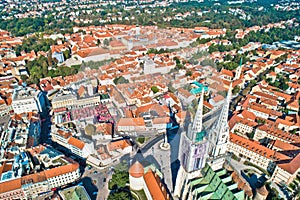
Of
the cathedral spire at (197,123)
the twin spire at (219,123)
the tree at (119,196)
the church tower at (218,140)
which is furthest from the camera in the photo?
the tree at (119,196)

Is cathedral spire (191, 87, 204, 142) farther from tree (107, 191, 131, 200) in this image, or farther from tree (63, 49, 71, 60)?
tree (63, 49, 71, 60)

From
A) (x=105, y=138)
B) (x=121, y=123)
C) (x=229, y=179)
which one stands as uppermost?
(x=121, y=123)

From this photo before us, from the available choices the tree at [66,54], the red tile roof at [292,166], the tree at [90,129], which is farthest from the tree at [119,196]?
the tree at [66,54]

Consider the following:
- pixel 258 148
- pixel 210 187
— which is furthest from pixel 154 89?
pixel 258 148

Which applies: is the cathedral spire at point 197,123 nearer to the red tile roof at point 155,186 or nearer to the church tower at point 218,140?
the church tower at point 218,140

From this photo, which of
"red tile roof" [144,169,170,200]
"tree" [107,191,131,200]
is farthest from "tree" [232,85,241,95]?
"tree" [107,191,131,200]

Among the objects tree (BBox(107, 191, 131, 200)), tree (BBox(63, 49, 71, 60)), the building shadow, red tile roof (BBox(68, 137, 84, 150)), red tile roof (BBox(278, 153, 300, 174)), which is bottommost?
the building shadow

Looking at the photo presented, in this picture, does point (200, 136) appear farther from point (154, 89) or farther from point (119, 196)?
point (119, 196)

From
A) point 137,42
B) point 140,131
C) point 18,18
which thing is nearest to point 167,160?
point 140,131

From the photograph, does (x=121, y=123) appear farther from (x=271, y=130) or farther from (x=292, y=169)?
(x=271, y=130)
